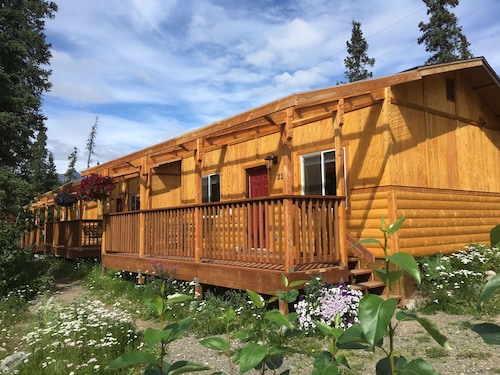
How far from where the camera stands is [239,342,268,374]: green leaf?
1132 mm

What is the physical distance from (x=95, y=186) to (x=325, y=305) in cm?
945

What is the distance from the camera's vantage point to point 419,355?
478 cm

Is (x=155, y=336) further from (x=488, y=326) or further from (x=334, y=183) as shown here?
(x=334, y=183)

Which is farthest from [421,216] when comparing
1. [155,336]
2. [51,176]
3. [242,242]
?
[51,176]

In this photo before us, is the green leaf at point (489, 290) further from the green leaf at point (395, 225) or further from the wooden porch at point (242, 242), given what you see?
the wooden porch at point (242, 242)

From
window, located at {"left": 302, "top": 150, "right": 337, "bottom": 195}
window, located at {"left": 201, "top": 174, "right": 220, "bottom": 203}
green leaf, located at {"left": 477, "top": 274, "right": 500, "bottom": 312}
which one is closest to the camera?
green leaf, located at {"left": 477, "top": 274, "right": 500, "bottom": 312}

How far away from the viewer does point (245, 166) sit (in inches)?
426

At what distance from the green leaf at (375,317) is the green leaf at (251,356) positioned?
0.36 metres

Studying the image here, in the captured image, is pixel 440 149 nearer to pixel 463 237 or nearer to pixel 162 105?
pixel 463 237

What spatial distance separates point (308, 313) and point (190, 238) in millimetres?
3773

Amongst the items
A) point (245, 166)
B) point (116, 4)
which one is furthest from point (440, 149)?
point (116, 4)

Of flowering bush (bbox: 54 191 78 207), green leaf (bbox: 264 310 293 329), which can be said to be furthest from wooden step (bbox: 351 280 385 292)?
flowering bush (bbox: 54 191 78 207)

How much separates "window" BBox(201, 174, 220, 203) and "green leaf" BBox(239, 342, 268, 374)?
420 inches

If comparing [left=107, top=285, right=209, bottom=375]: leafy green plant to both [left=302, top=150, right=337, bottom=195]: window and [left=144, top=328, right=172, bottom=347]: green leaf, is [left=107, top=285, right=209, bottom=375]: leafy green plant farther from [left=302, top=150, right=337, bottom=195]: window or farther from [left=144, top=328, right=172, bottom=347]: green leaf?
[left=302, top=150, right=337, bottom=195]: window
